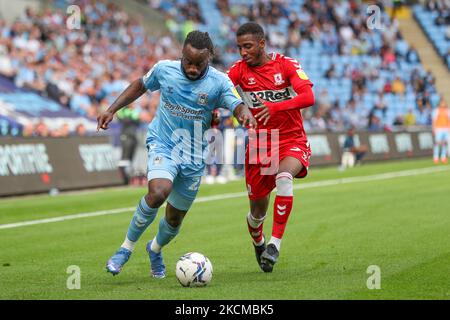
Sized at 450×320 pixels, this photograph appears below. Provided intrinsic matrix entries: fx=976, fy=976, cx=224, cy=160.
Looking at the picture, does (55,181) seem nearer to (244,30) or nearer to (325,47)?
(244,30)

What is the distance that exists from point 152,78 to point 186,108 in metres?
0.52

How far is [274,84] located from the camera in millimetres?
10625

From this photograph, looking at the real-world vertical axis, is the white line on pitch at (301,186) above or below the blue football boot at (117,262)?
below

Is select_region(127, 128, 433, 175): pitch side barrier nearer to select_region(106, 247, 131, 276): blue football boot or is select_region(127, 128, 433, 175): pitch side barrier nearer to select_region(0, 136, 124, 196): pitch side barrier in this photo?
select_region(0, 136, 124, 196): pitch side barrier

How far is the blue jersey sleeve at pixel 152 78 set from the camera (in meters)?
9.89

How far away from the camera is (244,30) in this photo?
33.9ft

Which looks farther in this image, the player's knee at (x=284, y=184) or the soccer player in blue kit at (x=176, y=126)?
the player's knee at (x=284, y=184)

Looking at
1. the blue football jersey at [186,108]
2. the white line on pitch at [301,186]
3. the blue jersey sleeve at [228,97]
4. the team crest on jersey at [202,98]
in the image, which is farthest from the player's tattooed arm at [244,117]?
the white line on pitch at [301,186]

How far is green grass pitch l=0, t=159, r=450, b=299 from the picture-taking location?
8.62 metres

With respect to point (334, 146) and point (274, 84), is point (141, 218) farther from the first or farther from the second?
point (334, 146)

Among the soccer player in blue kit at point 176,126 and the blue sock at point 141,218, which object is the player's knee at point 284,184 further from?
the blue sock at point 141,218

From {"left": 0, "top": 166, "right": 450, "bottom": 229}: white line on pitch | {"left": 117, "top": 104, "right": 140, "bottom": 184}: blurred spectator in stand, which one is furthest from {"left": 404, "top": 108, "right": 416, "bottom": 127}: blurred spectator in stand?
{"left": 117, "top": 104, "right": 140, "bottom": 184}: blurred spectator in stand

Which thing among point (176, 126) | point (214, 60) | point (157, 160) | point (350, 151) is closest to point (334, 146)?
point (350, 151)
